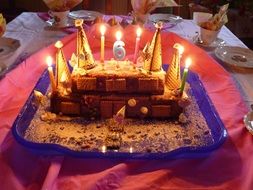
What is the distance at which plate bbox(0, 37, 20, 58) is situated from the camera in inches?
53.3

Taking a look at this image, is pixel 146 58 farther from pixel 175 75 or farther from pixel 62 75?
pixel 62 75

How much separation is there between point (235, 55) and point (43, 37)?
88 centimetres

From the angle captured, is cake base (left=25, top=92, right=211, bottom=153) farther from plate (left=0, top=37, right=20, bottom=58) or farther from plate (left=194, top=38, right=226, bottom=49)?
plate (left=194, top=38, right=226, bottom=49)

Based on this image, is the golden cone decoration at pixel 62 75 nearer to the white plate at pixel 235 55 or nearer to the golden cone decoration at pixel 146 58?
the golden cone decoration at pixel 146 58

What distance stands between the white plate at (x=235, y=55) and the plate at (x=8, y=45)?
2.80 feet

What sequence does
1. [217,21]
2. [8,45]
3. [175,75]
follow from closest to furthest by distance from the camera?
[175,75] → [8,45] → [217,21]

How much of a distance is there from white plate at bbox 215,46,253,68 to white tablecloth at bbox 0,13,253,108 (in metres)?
0.03

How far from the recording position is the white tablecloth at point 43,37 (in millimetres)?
1263

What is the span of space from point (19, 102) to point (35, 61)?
306 millimetres

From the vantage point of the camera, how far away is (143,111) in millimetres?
992

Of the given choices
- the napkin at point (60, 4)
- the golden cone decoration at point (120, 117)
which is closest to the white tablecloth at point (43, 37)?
the napkin at point (60, 4)

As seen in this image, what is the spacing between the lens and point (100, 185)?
28.6 inches

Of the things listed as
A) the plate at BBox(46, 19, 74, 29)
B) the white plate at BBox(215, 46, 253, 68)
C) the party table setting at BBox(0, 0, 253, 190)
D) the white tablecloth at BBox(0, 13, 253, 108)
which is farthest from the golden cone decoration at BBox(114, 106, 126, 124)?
the plate at BBox(46, 19, 74, 29)

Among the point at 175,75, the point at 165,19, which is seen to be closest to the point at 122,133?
the point at 175,75
